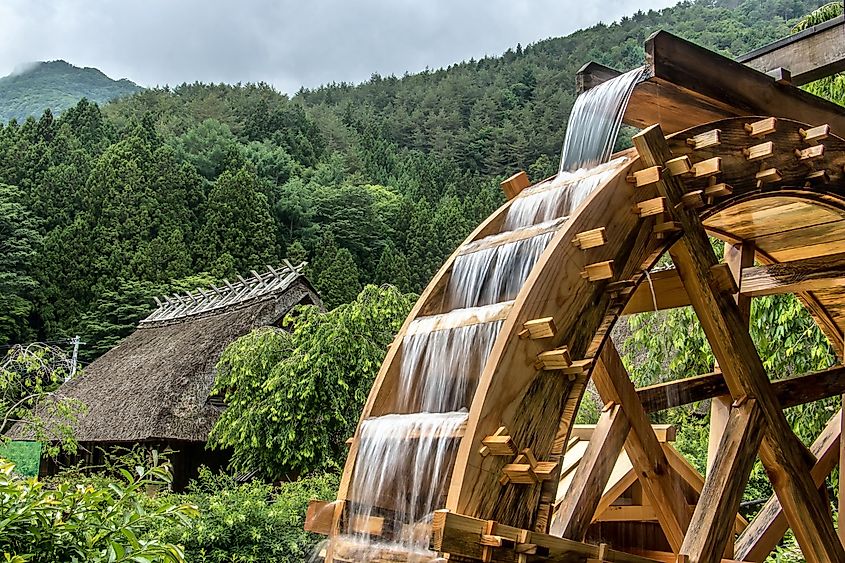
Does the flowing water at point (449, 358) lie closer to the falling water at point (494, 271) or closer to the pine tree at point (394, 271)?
the falling water at point (494, 271)

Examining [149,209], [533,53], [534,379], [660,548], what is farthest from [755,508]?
[533,53]

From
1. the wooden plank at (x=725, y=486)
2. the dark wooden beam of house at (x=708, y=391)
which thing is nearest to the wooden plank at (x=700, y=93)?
the dark wooden beam of house at (x=708, y=391)

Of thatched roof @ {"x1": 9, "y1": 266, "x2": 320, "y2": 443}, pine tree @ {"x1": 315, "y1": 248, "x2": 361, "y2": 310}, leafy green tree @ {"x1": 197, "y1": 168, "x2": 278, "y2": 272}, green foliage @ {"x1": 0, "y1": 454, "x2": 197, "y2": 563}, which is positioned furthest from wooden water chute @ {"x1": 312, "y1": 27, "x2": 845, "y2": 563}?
leafy green tree @ {"x1": 197, "y1": 168, "x2": 278, "y2": 272}

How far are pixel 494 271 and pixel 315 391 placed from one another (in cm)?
728

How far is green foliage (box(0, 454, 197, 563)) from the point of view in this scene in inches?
90.0

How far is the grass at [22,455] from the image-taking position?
22.2 feet

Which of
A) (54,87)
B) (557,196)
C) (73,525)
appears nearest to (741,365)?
(557,196)

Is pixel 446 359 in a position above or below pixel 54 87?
below

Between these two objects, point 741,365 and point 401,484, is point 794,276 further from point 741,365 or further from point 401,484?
point 401,484

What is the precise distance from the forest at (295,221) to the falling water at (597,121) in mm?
2058

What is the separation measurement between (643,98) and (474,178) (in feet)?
98.1

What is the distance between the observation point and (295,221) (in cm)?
2873

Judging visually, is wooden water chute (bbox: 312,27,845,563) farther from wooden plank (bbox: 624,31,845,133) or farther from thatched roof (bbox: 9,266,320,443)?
thatched roof (bbox: 9,266,320,443)

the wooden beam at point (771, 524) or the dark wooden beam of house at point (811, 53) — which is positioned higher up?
the dark wooden beam of house at point (811, 53)
